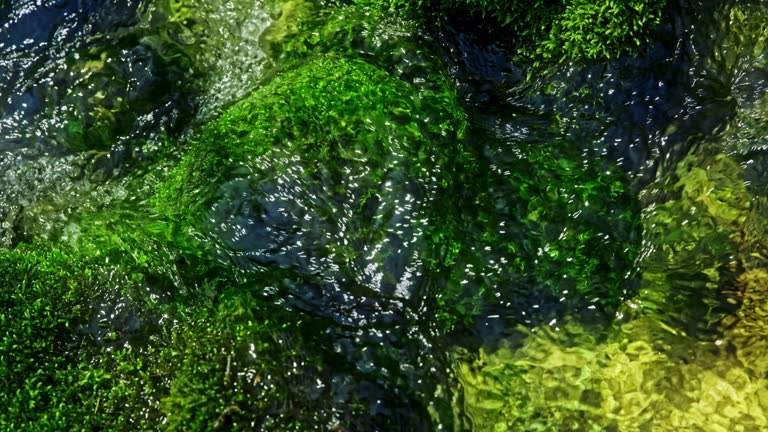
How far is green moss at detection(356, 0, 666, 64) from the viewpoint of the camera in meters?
3.20

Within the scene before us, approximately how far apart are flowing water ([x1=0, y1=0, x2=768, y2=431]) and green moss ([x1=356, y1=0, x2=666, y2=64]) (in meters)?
0.09

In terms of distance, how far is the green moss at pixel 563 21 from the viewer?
3.20 meters

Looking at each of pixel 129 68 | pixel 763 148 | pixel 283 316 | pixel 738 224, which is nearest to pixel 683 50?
pixel 763 148

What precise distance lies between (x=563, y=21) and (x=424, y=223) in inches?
52.8

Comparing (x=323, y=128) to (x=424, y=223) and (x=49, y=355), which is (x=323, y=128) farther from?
(x=49, y=355)

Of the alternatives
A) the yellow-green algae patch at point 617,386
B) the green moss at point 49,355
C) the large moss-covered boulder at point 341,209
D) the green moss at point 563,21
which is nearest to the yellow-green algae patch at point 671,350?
the yellow-green algae patch at point 617,386

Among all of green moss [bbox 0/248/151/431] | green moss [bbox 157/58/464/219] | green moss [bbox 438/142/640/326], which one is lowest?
green moss [bbox 0/248/151/431]

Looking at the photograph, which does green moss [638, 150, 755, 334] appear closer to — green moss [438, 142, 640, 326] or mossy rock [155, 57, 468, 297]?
green moss [438, 142, 640, 326]

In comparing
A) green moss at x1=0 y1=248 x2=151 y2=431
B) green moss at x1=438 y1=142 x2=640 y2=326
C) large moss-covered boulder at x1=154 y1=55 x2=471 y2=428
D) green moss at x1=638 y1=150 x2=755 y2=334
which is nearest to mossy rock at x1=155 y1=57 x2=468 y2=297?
large moss-covered boulder at x1=154 y1=55 x2=471 y2=428

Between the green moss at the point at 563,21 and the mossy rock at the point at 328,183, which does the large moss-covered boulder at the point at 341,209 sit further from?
the green moss at the point at 563,21

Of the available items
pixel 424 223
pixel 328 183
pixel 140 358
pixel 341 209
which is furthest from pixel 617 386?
pixel 140 358

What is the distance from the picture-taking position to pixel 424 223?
3100mm

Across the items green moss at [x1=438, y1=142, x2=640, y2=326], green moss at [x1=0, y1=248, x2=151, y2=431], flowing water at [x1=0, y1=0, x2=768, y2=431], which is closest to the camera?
green moss at [x1=0, y1=248, x2=151, y2=431]

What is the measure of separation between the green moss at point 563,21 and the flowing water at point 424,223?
88mm
